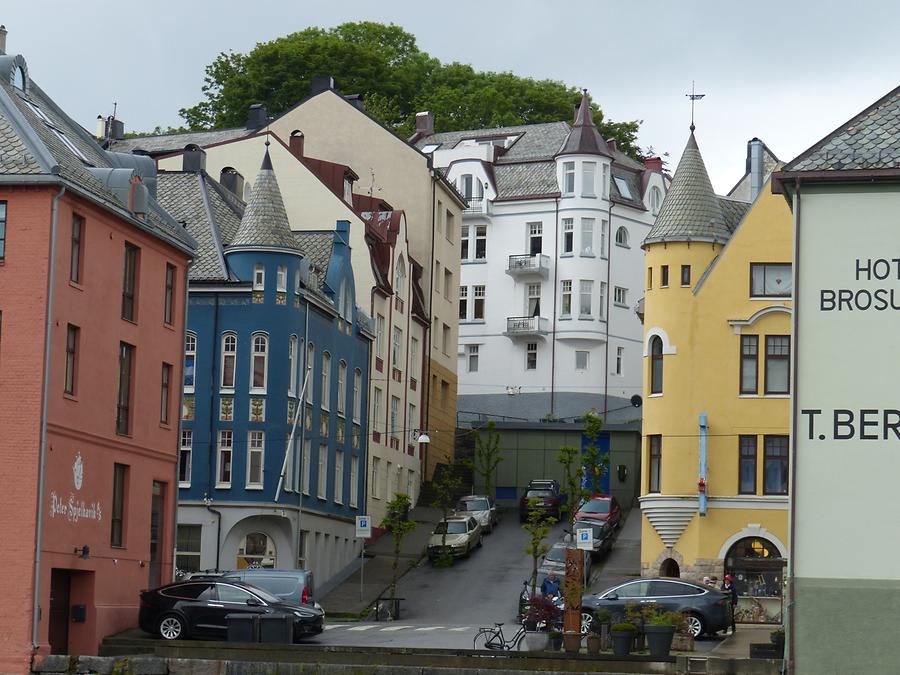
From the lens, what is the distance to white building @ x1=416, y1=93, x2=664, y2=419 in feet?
331

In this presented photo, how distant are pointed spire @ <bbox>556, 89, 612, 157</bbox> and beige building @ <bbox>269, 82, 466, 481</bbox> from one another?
1267cm

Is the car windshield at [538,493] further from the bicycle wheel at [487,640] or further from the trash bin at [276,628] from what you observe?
the trash bin at [276,628]

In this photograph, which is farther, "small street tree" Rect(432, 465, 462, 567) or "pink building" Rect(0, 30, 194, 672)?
"small street tree" Rect(432, 465, 462, 567)

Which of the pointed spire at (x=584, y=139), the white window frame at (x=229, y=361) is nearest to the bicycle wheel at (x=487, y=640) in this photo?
the white window frame at (x=229, y=361)

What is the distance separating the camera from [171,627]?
45.6 m

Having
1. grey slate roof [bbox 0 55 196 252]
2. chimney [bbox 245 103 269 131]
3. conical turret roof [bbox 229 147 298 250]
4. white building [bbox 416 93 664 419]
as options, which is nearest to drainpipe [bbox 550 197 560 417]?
white building [bbox 416 93 664 419]

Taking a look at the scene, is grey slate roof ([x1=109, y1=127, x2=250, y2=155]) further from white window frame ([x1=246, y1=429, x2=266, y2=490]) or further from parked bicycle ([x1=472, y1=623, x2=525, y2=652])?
parked bicycle ([x1=472, y1=623, x2=525, y2=652])

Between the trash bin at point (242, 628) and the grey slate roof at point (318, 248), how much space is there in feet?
93.6

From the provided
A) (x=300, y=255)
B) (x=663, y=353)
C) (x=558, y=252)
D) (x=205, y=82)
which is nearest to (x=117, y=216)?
(x=300, y=255)

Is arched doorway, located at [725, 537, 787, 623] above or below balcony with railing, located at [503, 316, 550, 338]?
below

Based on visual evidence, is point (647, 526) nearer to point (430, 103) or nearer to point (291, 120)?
point (291, 120)

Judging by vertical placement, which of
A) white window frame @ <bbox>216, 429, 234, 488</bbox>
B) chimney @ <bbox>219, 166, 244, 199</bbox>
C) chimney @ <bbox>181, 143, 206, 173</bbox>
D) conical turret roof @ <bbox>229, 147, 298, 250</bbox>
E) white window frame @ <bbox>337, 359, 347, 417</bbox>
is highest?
chimney @ <bbox>181, 143, 206, 173</bbox>

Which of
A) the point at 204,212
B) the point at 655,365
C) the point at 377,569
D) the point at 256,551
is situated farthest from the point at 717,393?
the point at 204,212

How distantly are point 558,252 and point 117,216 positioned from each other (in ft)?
187
